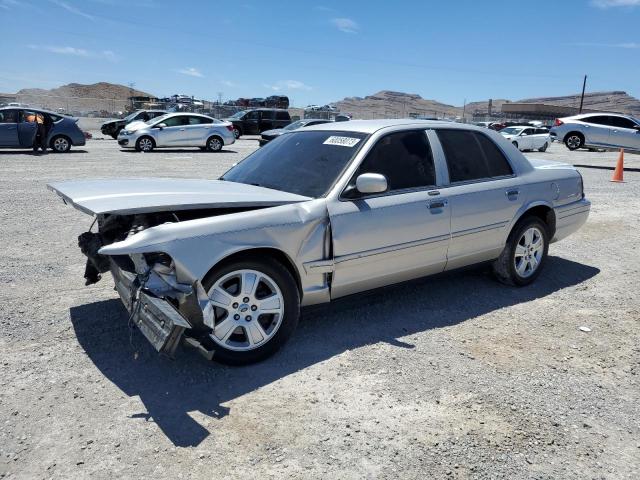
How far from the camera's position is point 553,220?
5.55 m

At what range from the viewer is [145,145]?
19891 mm

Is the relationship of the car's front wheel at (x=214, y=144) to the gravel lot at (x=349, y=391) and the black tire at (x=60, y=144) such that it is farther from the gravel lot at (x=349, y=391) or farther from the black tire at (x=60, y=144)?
the gravel lot at (x=349, y=391)

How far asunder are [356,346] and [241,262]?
1119mm

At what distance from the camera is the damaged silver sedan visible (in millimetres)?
3322

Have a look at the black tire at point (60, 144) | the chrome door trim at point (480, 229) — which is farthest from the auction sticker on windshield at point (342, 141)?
the black tire at point (60, 144)

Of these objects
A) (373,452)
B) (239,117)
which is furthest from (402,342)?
(239,117)

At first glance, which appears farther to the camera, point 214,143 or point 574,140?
point 574,140

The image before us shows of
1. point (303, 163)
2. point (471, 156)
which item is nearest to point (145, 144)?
point (303, 163)

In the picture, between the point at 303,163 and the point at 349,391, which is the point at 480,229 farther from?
the point at 349,391

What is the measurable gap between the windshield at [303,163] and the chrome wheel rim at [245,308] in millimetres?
857

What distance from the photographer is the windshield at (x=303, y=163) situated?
418 centimetres

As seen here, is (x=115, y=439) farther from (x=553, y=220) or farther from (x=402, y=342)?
(x=553, y=220)

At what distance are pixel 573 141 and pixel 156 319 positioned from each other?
23245 mm

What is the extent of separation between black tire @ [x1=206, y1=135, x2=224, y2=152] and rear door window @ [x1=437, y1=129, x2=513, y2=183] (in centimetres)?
1717
